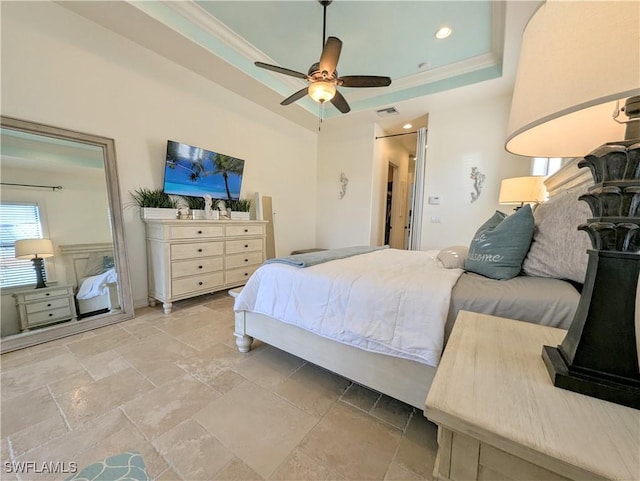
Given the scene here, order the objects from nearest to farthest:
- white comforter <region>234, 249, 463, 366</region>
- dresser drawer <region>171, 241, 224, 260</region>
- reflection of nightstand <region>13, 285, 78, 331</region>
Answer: white comforter <region>234, 249, 463, 366</region>, reflection of nightstand <region>13, 285, 78, 331</region>, dresser drawer <region>171, 241, 224, 260</region>

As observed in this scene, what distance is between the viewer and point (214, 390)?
147cm

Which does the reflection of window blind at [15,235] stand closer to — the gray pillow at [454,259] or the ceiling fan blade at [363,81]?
the ceiling fan blade at [363,81]

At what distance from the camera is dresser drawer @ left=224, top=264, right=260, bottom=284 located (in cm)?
310

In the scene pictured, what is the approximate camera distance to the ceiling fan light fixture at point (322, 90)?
7.22 feet

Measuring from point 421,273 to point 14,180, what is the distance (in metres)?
3.10

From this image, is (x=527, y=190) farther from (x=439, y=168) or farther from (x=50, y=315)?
(x=50, y=315)

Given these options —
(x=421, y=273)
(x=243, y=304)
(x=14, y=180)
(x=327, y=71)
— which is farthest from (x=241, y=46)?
(x=421, y=273)

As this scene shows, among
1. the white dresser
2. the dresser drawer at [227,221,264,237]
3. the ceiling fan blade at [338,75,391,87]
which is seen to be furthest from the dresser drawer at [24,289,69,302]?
the ceiling fan blade at [338,75,391,87]

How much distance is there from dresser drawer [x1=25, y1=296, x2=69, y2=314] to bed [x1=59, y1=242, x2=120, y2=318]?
9cm

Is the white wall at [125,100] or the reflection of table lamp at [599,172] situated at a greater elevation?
the white wall at [125,100]

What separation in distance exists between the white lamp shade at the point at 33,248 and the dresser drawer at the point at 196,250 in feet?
3.00

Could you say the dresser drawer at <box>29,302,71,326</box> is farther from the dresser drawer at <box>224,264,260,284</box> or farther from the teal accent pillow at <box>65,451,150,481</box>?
the teal accent pillow at <box>65,451,150,481</box>

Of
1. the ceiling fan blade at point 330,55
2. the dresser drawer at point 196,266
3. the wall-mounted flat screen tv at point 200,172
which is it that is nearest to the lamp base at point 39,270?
the dresser drawer at point 196,266

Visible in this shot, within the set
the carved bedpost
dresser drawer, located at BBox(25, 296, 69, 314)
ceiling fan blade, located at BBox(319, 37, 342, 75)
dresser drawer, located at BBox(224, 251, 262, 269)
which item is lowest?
the carved bedpost
